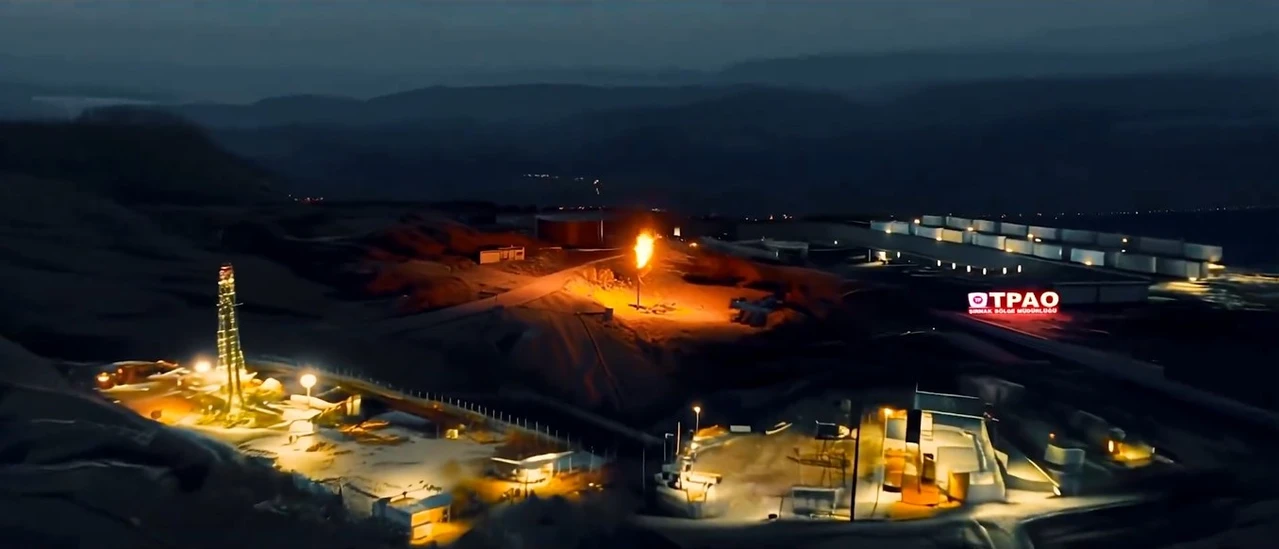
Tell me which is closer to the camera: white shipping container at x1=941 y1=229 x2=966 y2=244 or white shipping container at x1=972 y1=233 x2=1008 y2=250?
white shipping container at x1=972 y1=233 x2=1008 y2=250

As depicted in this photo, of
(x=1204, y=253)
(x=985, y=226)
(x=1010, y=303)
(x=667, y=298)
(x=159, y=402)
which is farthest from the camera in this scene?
(x=985, y=226)

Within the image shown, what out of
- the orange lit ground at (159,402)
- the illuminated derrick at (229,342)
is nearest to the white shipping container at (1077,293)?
the illuminated derrick at (229,342)

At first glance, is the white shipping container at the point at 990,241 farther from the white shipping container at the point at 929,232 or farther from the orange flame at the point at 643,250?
the orange flame at the point at 643,250

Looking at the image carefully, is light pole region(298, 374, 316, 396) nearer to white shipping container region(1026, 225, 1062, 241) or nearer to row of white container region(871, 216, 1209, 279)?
row of white container region(871, 216, 1209, 279)

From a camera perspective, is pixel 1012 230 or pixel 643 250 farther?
pixel 1012 230

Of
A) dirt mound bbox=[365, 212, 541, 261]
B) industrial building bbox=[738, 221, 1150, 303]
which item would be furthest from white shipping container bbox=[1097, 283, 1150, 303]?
dirt mound bbox=[365, 212, 541, 261]

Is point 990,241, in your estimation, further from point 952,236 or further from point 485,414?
point 485,414

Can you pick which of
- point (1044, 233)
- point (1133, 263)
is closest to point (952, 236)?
point (1044, 233)
